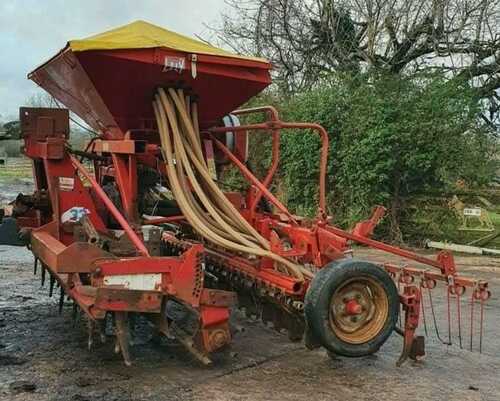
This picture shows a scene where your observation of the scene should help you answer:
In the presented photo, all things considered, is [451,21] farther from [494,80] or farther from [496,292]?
[496,292]

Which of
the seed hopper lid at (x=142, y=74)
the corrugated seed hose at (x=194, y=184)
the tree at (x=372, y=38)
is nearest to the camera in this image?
the corrugated seed hose at (x=194, y=184)

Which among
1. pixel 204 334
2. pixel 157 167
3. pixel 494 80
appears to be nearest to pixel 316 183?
pixel 494 80

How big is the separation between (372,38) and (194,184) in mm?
11481

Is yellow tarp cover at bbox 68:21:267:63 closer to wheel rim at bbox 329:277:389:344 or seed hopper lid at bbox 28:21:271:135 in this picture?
seed hopper lid at bbox 28:21:271:135

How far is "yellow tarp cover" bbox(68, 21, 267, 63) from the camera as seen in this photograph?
4.90 metres

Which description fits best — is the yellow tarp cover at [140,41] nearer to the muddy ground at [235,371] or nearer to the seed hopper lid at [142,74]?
the seed hopper lid at [142,74]

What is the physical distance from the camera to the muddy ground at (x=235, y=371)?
174 inches

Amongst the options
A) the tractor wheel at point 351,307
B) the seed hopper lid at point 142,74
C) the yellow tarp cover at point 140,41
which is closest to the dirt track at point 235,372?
the tractor wheel at point 351,307

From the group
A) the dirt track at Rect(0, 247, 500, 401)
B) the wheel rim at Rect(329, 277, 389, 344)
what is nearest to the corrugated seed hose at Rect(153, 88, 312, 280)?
the wheel rim at Rect(329, 277, 389, 344)

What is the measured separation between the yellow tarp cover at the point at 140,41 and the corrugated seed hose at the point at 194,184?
383 mm

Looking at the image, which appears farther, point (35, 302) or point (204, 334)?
point (35, 302)

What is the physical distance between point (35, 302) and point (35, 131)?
219cm

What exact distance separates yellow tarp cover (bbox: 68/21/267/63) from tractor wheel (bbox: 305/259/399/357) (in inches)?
81.6

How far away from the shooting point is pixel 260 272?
498 centimetres
